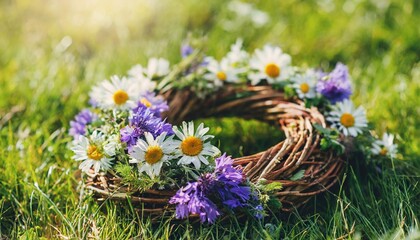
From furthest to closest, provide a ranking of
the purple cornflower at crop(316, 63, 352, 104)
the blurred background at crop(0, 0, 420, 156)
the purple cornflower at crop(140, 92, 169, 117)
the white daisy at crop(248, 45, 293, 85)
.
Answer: the blurred background at crop(0, 0, 420, 156) → the white daisy at crop(248, 45, 293, 85) → the purple cornflower at crop(316, 63, 352, 104) → the purple cornflower at crop(140, 92, 169, 117)

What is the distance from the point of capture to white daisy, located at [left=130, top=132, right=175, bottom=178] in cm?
182

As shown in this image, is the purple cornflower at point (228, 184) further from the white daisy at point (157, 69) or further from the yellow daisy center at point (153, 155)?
the white daisy at point (157, 69)

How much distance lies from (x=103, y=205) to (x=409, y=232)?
0.91 m

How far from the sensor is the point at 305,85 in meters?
2.36

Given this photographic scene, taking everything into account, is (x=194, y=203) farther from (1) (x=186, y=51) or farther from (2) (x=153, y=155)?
(1) (x=186, y=51)

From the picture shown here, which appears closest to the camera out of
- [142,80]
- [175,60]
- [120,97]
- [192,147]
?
[192,147]

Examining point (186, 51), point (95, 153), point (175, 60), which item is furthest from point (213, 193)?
point (175, 60)

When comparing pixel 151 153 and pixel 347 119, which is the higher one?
pixel 151 153

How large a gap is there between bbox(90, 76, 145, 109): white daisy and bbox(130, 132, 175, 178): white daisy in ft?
1.17

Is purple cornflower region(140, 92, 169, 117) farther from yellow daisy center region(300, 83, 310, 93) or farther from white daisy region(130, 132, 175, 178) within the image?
yellow daisy center region(300, 83, 310, 93)

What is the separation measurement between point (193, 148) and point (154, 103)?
0.45 m

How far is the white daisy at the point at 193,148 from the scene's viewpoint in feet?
6.01

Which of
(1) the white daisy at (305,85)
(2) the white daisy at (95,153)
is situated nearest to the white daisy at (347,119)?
(1) the white daisy at (305,85)

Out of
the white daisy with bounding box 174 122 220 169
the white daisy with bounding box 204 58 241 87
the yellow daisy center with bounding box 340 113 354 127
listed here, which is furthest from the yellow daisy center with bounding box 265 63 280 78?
the white daisy with bounding box 174 122 220 169
